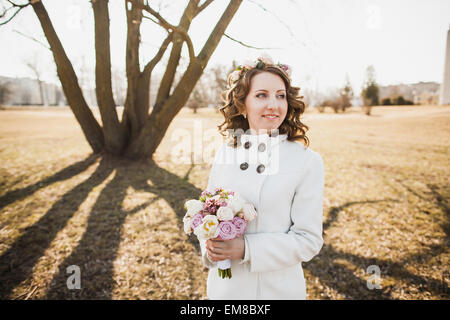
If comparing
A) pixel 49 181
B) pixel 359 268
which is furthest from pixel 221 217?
pixel 49 181

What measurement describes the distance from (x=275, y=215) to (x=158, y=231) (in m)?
3.49

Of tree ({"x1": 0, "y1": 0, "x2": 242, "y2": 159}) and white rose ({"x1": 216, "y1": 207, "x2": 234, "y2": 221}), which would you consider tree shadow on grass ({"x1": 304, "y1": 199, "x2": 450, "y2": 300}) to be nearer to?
white rose ({"x1": 216, "y1": 207, "x2": 234, "y2": 221})

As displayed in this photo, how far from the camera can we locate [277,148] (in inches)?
68.9

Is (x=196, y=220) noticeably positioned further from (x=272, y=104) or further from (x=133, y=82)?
(x=133, y=82)

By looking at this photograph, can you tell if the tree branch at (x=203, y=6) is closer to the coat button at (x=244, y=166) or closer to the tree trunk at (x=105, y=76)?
the tree trunk at (x=105, y=76)

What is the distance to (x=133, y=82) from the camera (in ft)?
23.7

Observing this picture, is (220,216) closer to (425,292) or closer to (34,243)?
(425,292)

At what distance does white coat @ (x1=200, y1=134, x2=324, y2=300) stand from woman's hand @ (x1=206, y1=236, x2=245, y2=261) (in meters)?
0.05

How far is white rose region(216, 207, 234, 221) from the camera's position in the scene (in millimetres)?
1450

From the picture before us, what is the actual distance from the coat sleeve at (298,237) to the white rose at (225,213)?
253 mm

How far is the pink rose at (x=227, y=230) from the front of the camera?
1457mm

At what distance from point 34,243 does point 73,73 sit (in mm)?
4898

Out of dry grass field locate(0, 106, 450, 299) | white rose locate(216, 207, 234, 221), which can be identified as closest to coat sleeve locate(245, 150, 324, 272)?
white rose locate(216, 207, 234, 221)

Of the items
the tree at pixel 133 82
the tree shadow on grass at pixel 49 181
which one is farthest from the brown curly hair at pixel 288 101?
the tree shadow on grass at pixel 49 181
